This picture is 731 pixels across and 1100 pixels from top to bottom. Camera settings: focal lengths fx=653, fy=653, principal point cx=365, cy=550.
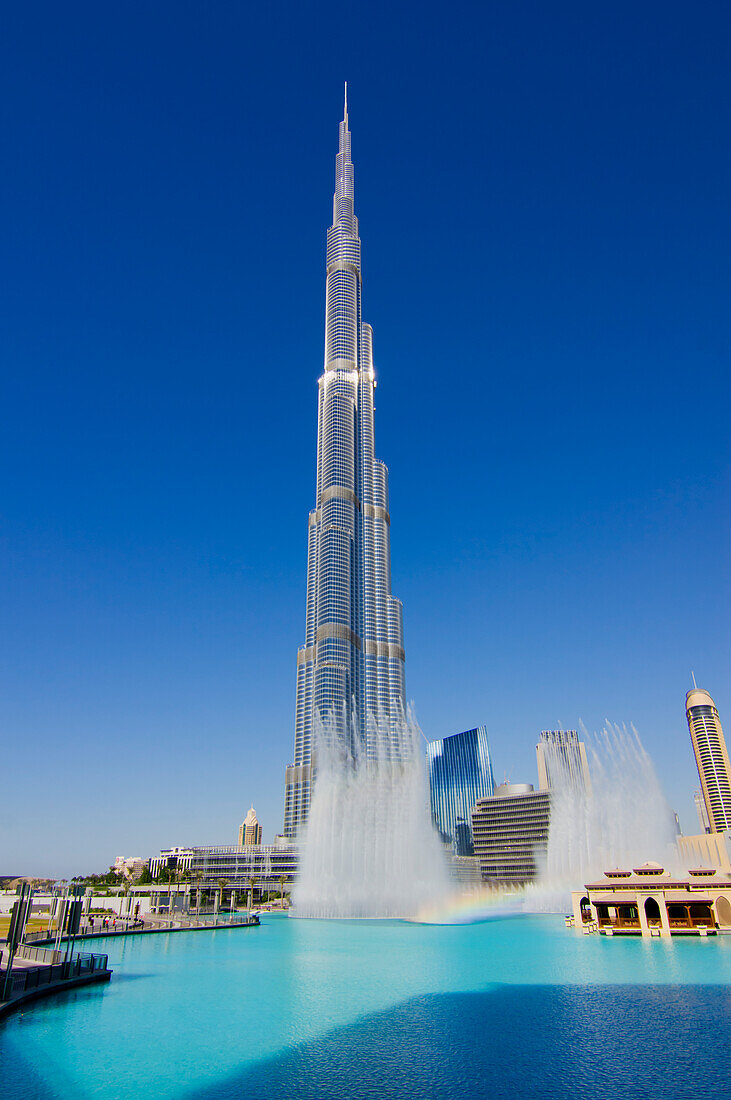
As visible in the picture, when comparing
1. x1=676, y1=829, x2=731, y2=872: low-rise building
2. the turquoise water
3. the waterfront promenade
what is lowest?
the turquoise water

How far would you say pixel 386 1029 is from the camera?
1069 inches

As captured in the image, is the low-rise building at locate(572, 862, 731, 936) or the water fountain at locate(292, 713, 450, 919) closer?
the low-rise building at locate(572, 862, 731, 936)

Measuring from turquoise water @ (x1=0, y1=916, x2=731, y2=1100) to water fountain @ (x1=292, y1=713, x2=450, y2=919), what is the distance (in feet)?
162

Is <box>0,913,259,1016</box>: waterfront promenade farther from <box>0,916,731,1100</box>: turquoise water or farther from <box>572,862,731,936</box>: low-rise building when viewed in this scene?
<box>572,862,731,936</box>: low-rise building

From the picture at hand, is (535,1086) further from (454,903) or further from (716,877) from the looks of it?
(454,903)

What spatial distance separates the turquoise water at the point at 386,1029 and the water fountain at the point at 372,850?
162 ft

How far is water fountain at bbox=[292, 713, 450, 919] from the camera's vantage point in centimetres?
9400

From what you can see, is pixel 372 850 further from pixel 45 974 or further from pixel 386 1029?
pixel 386 1029

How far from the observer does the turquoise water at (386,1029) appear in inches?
827

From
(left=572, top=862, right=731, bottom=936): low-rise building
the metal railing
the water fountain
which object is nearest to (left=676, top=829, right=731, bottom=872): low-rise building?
the water fountain

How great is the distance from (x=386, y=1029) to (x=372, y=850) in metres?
75.7

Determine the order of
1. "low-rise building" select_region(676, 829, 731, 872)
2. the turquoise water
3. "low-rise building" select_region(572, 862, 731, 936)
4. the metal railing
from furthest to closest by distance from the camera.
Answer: "low-rise building" select_region(676, 829, 731, 872)
"low-rise building" select_region(572, 862, 731, 936)
the metal railing
the turquoise water

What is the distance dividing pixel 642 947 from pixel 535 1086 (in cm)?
3826

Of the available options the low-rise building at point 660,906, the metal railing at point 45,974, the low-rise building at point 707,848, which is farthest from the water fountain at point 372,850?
the low-rise building at point 707,848
